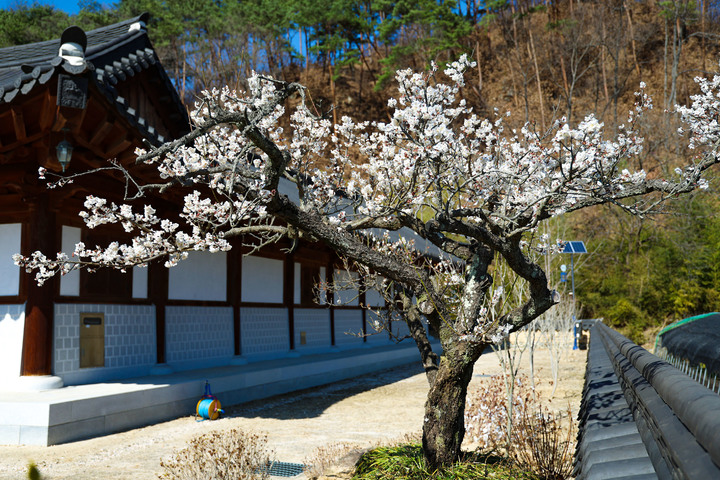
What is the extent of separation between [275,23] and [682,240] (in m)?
25.5

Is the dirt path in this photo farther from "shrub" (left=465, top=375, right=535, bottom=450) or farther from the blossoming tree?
the blossoming tree

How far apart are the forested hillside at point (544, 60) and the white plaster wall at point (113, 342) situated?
55.5 feet

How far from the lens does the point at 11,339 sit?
25.8 feet

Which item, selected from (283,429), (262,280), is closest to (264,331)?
(262,280)

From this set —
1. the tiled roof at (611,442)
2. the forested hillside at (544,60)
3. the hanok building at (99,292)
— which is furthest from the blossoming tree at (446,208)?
the forested hillside at (544,60)

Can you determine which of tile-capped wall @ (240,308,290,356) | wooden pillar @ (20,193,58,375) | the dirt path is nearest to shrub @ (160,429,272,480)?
the dirt path

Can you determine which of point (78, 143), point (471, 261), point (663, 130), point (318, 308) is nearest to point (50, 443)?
point (78, 143)

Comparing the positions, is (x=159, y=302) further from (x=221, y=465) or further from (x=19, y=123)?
(x=221, y=465)

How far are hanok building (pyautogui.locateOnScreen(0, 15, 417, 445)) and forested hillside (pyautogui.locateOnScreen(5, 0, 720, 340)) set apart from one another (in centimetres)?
1457

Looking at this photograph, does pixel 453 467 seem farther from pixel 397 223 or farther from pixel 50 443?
pixel 50 443

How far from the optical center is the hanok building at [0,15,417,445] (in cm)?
685

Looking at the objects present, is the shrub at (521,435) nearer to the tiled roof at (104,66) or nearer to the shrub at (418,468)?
the shrub at (418,468)

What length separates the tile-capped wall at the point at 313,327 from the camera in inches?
566

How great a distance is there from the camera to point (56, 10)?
33.2m
